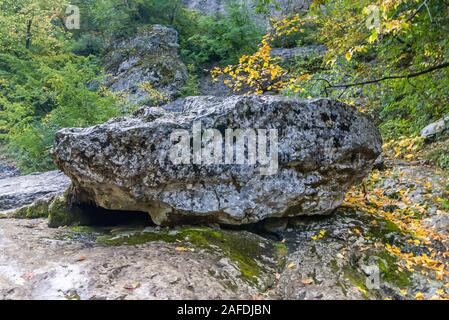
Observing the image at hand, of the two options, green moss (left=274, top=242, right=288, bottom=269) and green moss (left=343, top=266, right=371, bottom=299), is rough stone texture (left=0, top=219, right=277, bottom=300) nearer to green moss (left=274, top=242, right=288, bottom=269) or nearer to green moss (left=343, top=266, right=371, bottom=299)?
green moss (left=274, top=242, right=288, bottom=269)

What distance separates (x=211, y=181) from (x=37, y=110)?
11.0 m

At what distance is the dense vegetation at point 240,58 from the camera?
20.2 ft

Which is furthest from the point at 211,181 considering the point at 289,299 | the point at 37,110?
the point at 37,110

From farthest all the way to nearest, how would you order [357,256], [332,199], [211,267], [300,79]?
[300,79] → [332,199] → [357,256] → [211,267]

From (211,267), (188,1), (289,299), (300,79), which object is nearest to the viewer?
(289,299)

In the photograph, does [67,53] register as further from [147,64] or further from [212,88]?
[212,88]

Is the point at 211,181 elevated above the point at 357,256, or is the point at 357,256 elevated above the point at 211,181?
the point at 211,181

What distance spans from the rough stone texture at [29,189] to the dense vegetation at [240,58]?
1.91 metres

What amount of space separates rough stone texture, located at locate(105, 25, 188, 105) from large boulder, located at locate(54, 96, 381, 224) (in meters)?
10.4

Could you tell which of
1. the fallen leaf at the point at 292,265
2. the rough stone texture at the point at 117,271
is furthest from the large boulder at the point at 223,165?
the fallen leaf at the point at 292,265

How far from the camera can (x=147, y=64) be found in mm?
17078

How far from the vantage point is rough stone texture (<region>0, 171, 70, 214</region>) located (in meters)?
7.28

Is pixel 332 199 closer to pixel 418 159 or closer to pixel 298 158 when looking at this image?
pixel 298 158
